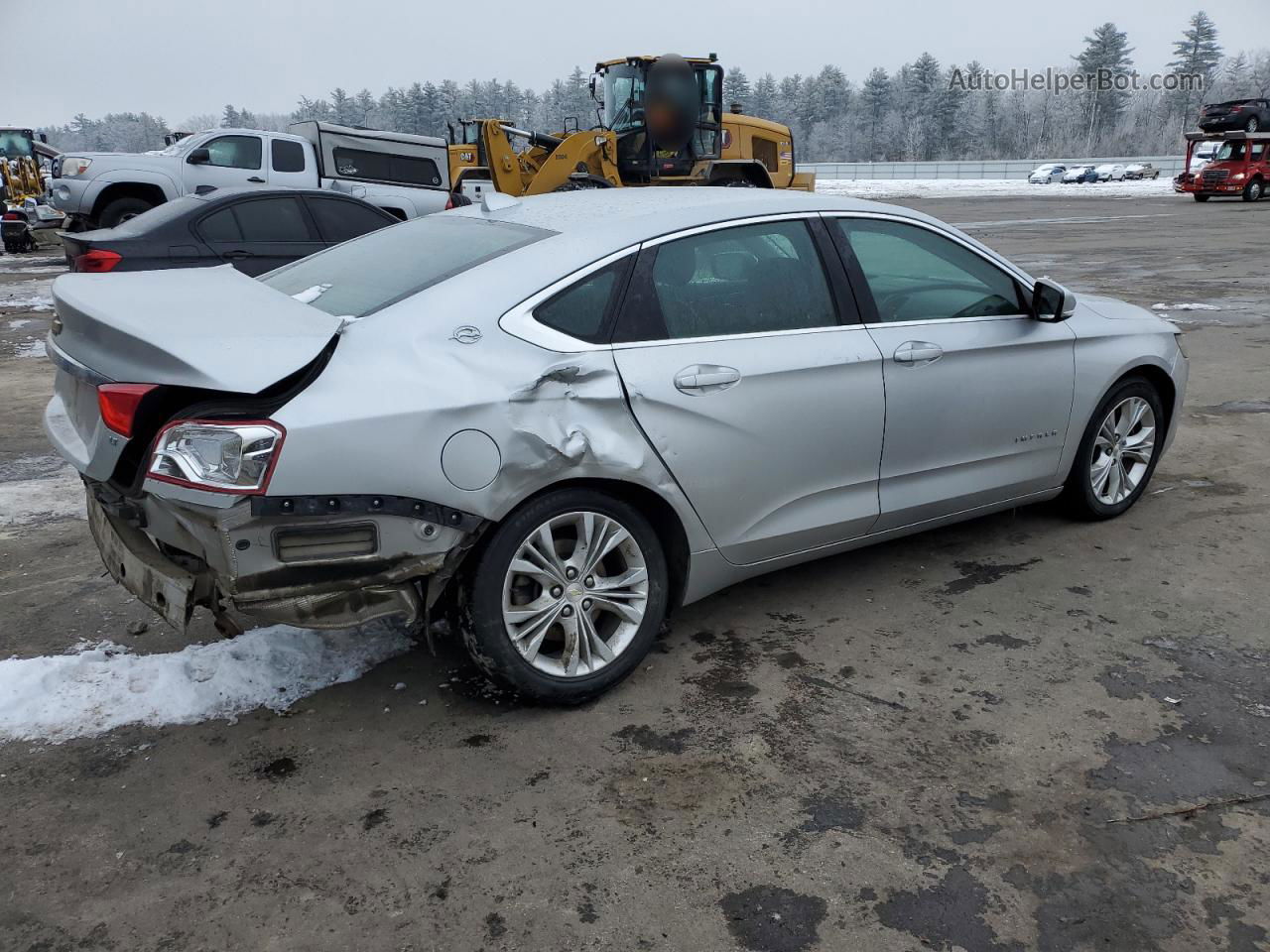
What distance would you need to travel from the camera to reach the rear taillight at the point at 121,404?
2.73m

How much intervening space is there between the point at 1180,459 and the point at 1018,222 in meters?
21.8

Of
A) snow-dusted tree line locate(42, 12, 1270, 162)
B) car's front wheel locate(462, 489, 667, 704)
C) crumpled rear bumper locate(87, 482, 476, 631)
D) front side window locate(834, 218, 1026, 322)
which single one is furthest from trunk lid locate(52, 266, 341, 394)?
snow-dusted tree line locate(42, 12, 1270, 162)

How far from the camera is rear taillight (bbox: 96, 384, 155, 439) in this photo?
273 cm

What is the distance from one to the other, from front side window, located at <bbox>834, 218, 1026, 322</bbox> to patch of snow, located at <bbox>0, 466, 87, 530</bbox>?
382cm

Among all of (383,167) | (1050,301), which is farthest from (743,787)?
(383,167)

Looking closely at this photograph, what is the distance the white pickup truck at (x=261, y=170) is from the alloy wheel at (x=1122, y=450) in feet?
42.5

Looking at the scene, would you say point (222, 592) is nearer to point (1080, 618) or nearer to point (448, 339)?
point (448, 339)

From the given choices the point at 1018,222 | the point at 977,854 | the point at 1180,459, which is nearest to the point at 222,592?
the point at 977,854

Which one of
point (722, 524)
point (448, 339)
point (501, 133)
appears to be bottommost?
point (722, 524)

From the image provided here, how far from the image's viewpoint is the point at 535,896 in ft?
8.08

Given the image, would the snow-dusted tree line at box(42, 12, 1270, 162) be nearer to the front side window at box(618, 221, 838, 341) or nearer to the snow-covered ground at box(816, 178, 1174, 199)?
the snow-covered ground at box(816, 178, 1174, 199)

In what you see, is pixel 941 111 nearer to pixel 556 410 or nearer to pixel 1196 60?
pixel 1196 60

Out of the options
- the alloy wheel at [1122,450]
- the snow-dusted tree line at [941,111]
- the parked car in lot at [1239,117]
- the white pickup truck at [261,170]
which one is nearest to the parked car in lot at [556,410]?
the alloy wheel at [1122,450]

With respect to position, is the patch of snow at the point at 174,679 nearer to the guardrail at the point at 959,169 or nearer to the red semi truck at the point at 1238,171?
the red semi truck at the point at 1238,171
